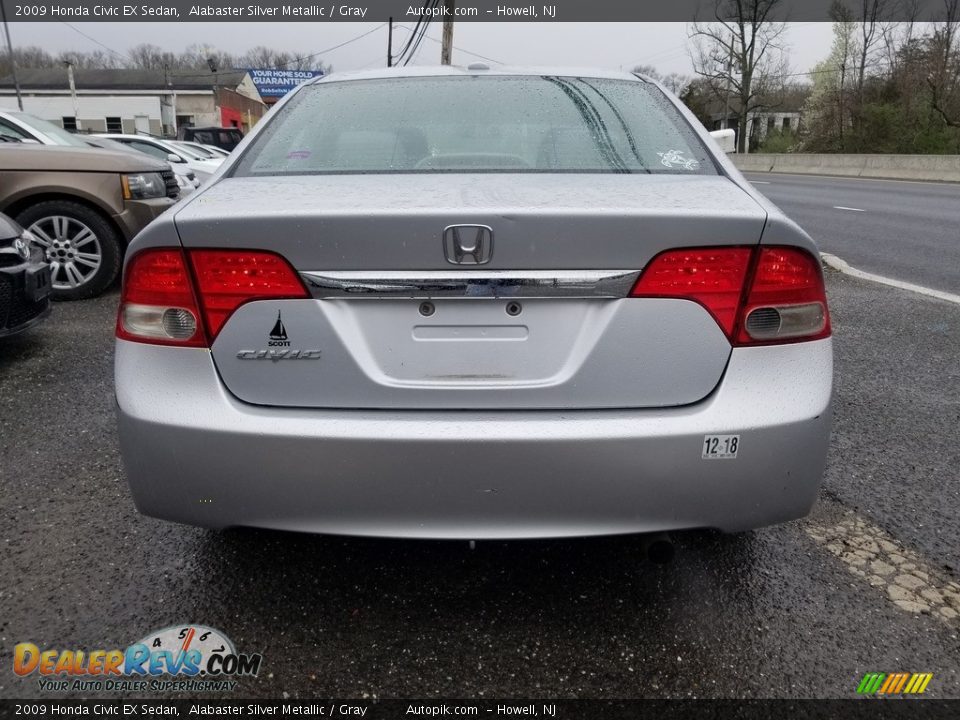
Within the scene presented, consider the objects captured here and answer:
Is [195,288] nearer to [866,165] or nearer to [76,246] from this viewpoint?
[76,246]

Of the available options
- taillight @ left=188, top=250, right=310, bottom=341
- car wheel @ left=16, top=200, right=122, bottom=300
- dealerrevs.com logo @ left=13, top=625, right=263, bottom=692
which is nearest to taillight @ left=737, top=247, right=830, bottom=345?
taillight @ left=188, top=250, right=310, bottom=341

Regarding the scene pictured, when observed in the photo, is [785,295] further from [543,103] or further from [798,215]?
[798,215]

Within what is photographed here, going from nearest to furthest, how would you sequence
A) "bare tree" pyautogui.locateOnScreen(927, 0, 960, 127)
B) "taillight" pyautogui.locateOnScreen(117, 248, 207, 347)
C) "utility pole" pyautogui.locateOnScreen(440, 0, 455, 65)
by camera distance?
"taillight" pyautogui.locateOnScreen(117, 248, 207, 347), "utility pole" pyautogui.locateOnScreen(440, 0, 455, 65), "bare tree" pyautogui.locateOnScreen(927, 0, 960, 127)

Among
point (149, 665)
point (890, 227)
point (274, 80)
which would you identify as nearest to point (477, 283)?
point (149, 665)

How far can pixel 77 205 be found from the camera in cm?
636

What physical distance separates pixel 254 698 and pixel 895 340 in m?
4.79

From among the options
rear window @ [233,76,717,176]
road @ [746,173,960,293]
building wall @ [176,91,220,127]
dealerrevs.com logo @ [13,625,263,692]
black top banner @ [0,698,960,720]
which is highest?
building wall @ [176,91,220,127]

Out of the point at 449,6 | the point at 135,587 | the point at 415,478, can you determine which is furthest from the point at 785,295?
the point at 449,6

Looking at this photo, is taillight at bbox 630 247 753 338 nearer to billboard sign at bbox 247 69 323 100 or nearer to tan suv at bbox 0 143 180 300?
tan suv at bbox 0 143 180 300

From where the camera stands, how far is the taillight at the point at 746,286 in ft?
6.00

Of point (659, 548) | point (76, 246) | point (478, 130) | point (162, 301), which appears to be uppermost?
point (478, 130)

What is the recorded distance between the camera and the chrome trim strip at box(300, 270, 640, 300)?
179 cm

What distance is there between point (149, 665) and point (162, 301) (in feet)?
3.12

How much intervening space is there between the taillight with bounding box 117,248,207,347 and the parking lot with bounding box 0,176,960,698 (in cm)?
83
